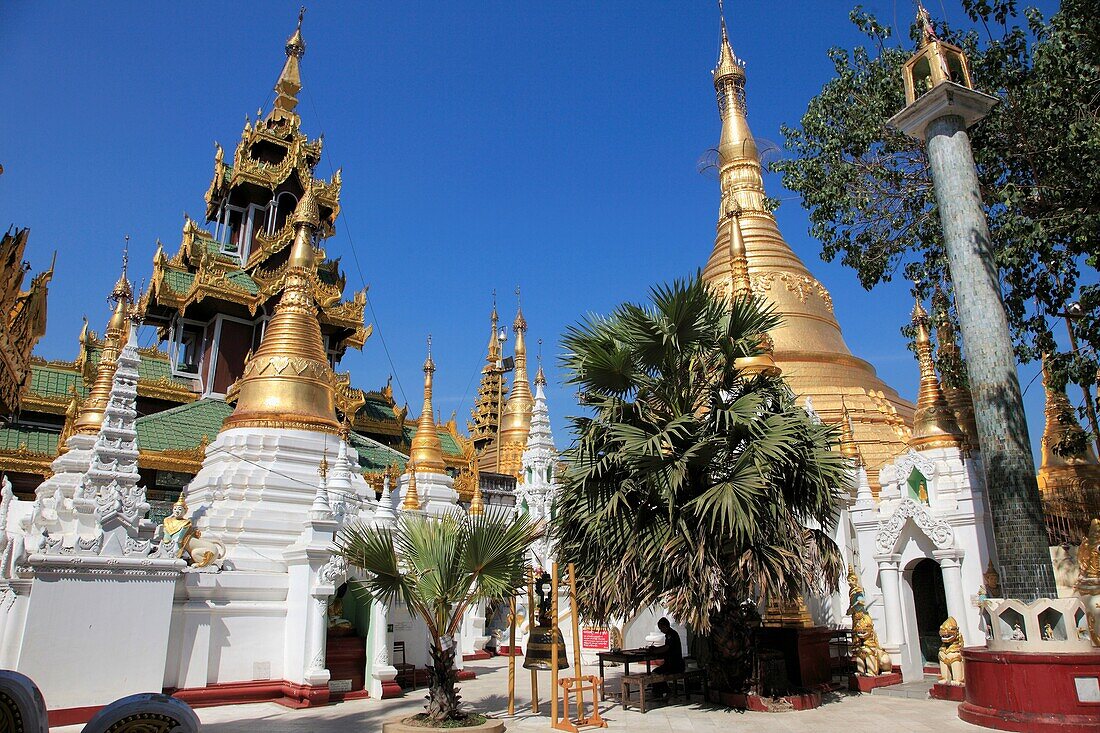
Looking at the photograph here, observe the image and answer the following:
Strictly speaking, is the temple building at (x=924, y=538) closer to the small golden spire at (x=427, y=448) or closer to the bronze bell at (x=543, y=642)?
the bronze bell at (x=543, y=642)

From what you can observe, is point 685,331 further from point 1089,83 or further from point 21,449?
point 21,449

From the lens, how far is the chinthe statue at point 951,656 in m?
10.9

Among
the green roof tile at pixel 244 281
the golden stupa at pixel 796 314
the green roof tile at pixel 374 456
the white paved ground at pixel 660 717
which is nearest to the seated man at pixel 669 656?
the white paved ground at pixel 660 717

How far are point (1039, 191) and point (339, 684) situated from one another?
13835 millimetres

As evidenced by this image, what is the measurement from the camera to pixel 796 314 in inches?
1021

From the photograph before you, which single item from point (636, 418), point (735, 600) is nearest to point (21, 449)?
point (636, 418)

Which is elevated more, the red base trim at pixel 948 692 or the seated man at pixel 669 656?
the seated man at pixel 669 656

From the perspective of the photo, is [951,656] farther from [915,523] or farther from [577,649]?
[577,649]

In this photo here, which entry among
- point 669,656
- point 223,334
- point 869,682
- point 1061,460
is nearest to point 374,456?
point 223,334

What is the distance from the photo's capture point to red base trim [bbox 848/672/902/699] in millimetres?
11906

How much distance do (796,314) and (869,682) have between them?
15.8m

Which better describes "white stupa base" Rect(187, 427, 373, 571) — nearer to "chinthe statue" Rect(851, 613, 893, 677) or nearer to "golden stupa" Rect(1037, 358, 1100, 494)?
"chinthe statue" Rect(851, 613, 893, 677)

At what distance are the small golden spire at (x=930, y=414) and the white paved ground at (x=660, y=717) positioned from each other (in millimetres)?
5821

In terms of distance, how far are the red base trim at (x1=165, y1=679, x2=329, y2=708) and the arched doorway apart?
1089 cm
